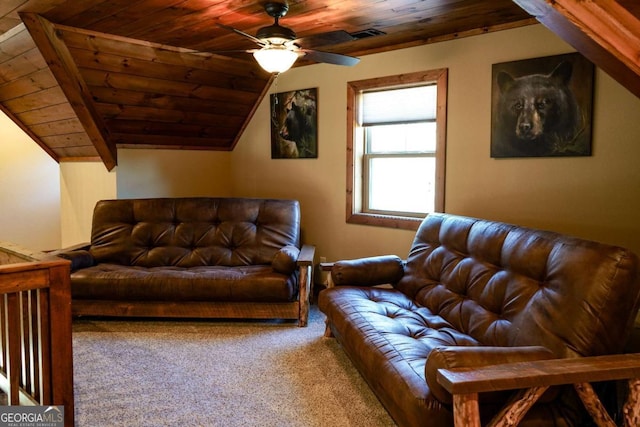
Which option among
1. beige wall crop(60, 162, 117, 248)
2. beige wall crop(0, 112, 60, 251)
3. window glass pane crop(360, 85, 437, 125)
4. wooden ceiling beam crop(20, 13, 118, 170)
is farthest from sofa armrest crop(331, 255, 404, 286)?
beige wall crop(0, 112, 60, 251)

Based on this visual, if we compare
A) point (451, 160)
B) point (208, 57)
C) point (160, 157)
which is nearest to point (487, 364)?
point (451, 160)

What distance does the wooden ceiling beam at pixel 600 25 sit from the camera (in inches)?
62.7

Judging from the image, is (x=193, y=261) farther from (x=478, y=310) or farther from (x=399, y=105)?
(x=478, y=310)

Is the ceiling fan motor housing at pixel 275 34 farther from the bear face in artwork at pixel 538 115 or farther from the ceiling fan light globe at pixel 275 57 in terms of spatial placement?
the bear face in artwork at pixel 538 115

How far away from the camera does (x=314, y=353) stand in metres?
3.16

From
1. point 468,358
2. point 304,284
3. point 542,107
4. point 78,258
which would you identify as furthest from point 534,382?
point 78,258

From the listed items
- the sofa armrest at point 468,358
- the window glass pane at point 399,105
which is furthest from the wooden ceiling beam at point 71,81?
the sofa armrest at point 468,358

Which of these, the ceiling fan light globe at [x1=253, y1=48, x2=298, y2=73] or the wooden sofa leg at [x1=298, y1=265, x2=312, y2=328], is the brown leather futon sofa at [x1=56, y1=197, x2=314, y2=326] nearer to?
the wooden sofa leg at [x1=298, y1=265, x2=312, y2=328]

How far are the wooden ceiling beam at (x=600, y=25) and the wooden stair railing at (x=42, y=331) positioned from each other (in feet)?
7.15

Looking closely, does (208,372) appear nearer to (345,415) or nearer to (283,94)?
(345,415)

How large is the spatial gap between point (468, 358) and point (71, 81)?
357 cm

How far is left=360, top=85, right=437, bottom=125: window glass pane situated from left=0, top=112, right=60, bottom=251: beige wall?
13.3 feet

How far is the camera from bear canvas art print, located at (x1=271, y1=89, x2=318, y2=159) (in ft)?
14.8

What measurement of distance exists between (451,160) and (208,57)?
2285 millimetres
